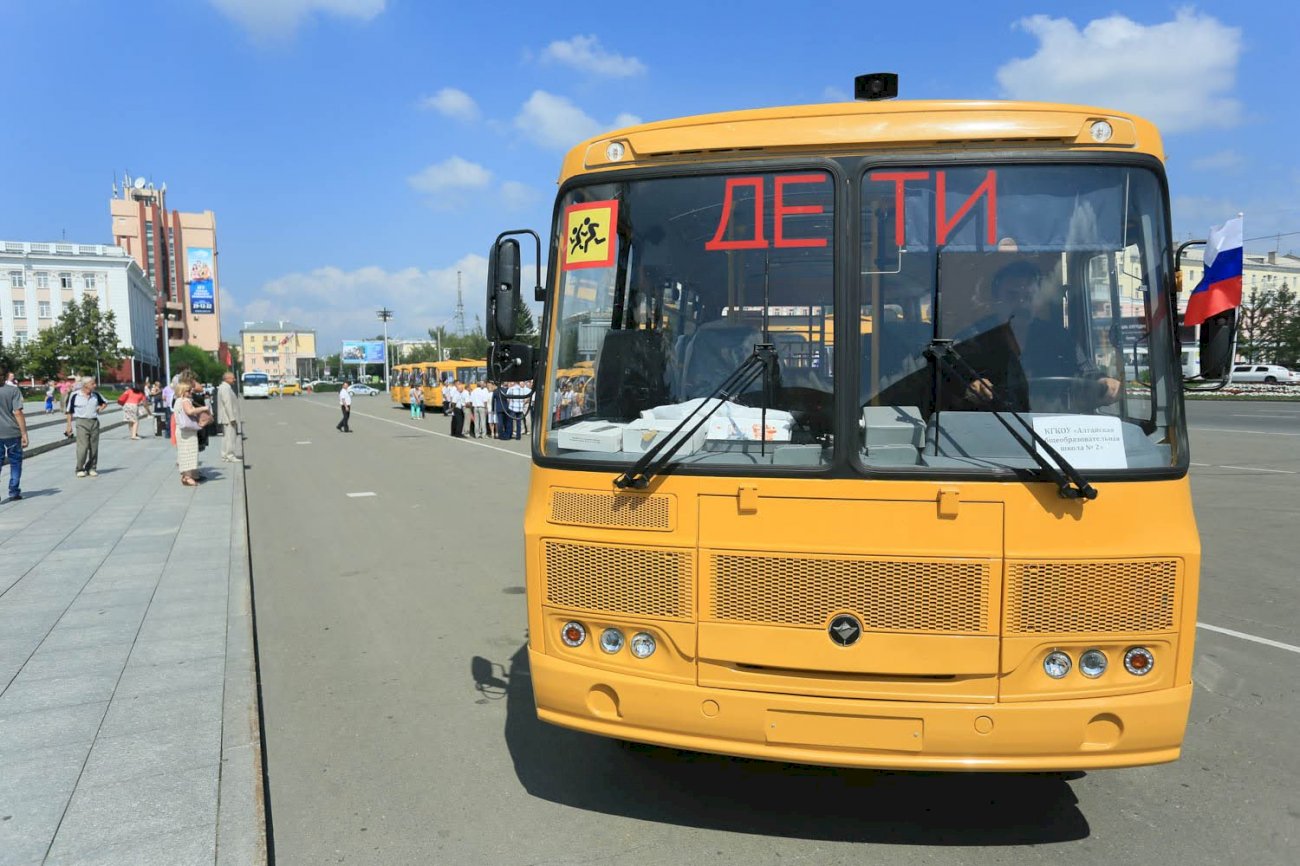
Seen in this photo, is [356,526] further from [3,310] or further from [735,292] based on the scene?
[3,310]

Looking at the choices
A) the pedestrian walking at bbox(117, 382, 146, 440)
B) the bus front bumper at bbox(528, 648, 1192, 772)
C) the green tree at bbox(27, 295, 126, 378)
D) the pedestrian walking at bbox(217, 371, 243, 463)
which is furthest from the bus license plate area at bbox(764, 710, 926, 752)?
the green tree at bbox(27, 295, 126, 378)

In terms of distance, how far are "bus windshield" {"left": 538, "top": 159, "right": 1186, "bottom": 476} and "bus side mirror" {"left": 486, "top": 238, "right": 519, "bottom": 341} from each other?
93 cm

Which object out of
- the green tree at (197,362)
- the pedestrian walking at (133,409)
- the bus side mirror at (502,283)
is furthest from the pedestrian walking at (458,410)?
the green tree at (197,362)

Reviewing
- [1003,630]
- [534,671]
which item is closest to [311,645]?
[534,671]

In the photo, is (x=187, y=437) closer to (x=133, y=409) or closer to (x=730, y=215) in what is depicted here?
(x=730, y=215)

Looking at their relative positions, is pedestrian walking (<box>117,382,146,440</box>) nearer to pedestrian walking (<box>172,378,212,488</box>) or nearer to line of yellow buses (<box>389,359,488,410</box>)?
pedestrian walking (<box>172,378,212,488</box>)

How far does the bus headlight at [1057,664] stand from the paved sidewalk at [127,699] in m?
3.01

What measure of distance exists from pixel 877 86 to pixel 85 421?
623 inches

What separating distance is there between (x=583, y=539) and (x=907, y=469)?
1262mm

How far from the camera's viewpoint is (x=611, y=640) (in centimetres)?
359

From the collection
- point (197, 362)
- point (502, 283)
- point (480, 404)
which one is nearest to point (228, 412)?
point (480, 404)

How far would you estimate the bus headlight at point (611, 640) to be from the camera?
358 centimetres

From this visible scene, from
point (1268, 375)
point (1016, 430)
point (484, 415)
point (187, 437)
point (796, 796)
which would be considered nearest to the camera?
point (1016, 430)

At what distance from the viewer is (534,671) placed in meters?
3.77
